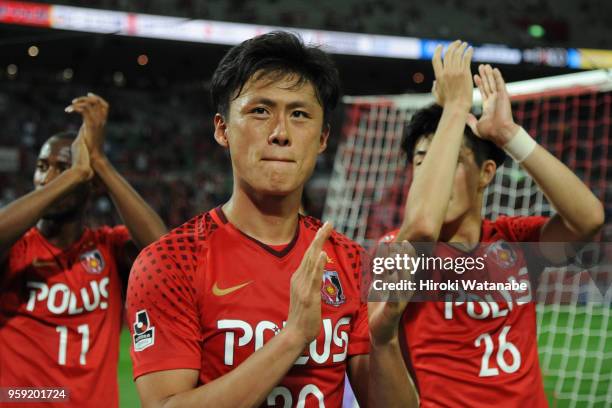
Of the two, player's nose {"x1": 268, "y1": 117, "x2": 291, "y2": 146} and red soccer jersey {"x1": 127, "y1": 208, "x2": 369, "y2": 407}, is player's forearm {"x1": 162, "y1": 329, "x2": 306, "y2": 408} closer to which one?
red soccer jersey {"x1": 127, "y1": 208, "x2": 369, "y2": 407}

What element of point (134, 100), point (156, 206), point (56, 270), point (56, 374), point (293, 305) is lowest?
point (56, 374)

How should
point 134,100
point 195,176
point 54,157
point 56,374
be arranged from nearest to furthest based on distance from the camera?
Result: point 56,374 < point 54,157 < point 195,176 < point 134,100

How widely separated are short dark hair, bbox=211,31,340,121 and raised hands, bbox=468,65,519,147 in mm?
879

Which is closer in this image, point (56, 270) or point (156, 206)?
point (56, 270)

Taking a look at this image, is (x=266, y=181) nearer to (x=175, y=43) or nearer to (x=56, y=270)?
(x=56, y=270)

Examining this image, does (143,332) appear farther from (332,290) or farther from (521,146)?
(521,146)

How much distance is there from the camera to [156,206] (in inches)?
711

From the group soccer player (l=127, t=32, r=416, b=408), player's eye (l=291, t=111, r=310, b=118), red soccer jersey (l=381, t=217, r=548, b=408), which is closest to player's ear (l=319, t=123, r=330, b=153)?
soccer player (l=127, t=32, r=416, b=408)

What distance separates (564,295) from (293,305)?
37.3ft

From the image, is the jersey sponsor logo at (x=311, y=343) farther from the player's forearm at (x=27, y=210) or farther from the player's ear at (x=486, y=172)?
the player's forearm at (x=27, y=210)

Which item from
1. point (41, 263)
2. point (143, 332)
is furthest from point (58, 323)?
point (143, 332)

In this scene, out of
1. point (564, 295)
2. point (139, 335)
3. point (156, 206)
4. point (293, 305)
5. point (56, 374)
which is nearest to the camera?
point (293, 305)

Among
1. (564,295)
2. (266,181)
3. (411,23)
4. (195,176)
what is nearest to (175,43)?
(195,176)

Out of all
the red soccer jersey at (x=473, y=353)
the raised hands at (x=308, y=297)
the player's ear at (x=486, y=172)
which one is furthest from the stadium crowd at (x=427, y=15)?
the raised hands at (x=308, y=297)
